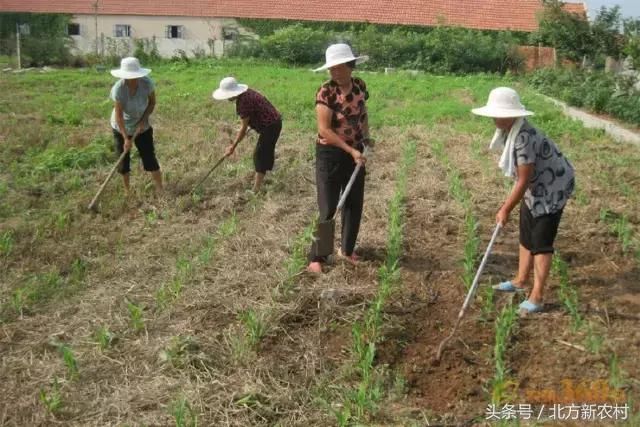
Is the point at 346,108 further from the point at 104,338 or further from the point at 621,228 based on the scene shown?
the point at 621,228

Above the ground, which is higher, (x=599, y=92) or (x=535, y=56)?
(x=535, y=56)

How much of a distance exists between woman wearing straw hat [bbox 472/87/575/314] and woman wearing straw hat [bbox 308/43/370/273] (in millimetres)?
959

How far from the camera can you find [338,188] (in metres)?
4.69

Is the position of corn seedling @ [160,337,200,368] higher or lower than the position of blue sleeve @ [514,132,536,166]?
lower

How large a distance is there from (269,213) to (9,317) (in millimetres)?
2592

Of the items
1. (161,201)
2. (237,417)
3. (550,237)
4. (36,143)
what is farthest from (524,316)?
(36,143)

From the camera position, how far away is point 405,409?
10.0 feet

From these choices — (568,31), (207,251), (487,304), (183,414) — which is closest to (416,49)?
(568,31)

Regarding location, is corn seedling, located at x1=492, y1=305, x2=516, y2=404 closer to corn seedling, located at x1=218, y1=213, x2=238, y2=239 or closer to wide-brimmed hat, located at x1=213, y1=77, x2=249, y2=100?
corn seedling, located at x1=218, y1=213, x2=238, y2=239

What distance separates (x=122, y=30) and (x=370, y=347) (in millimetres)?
30418

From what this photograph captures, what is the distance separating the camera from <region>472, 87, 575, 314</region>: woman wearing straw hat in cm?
367

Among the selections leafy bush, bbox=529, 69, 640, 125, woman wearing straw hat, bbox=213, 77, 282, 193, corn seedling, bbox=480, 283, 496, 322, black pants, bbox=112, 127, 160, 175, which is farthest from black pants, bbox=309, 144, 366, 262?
leafy bush, bbox=529, 69, 640, 125

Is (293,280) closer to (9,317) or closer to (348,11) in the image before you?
(9,317)

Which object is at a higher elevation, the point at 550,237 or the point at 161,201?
the point at 550,237
